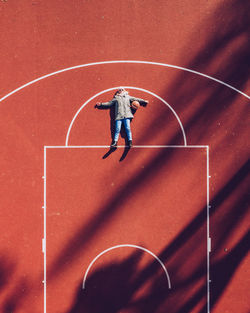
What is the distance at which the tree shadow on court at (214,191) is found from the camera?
6273 millimetres

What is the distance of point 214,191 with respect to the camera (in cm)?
629

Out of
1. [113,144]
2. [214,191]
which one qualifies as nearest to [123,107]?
[113,144]

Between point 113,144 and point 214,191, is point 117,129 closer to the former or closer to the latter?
point 113,144

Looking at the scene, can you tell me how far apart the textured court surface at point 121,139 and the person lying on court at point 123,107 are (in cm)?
17

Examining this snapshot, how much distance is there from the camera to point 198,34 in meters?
6.30

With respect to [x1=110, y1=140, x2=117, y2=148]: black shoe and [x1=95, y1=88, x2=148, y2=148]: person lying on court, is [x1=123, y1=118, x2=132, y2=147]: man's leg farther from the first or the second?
[x1=110, y1=140, x2=117, y2=148]: black shoe

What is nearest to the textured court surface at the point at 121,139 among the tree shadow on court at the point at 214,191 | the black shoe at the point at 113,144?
the tree shadow on court at the point at 214,191

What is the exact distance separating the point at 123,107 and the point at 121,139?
0.73 meters

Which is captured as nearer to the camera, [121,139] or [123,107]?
[123,107]

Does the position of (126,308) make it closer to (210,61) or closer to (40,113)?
(40,113)

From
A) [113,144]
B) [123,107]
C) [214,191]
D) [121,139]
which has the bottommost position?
[214,191]

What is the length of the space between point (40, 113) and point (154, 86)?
2.67 metres

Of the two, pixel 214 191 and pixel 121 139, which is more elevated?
pixel 121 139

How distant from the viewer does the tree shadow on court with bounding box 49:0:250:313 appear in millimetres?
6273
